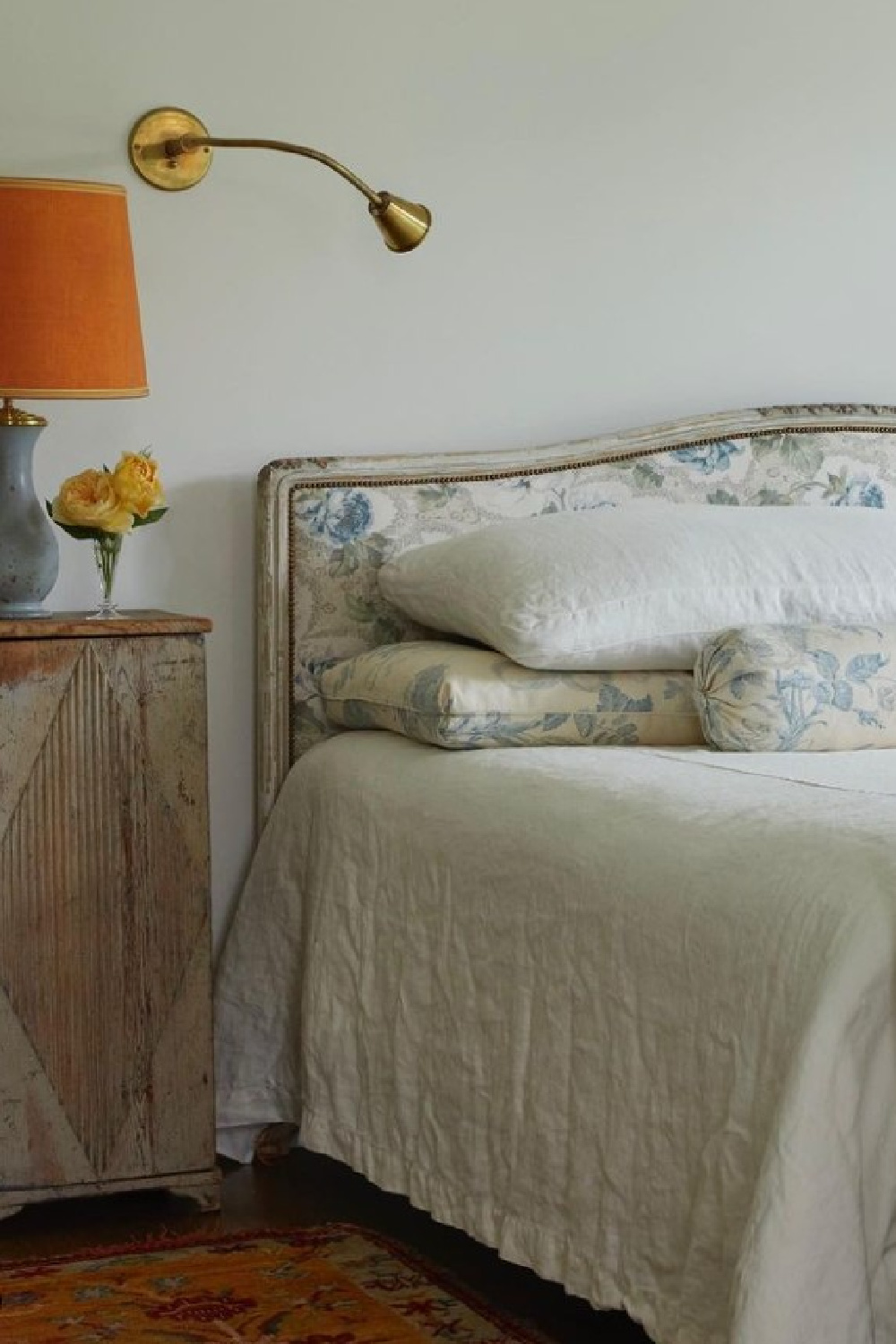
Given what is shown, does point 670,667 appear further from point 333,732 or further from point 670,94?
point 670,94

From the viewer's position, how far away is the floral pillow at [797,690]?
207cm

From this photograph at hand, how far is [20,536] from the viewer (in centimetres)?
230

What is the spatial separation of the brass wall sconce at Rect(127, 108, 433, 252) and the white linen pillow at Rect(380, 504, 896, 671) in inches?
19.0

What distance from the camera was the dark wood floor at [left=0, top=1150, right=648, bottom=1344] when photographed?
6.78 ft

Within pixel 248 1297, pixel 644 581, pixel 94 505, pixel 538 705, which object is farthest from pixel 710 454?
pixel 248 1297

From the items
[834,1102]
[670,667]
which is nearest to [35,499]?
[670,667]

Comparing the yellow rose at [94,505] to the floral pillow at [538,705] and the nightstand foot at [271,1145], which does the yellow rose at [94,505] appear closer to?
the floral pillow at [538,705]

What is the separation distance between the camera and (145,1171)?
231 centimetres

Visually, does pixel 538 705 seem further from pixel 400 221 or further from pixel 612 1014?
pixel 400 221

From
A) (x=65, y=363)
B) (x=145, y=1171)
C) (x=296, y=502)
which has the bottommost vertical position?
(x=145, y=1171)

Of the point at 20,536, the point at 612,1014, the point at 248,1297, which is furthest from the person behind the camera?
the point at 20,536

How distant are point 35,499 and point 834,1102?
1340mm

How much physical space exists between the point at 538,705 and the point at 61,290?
2.45 ft

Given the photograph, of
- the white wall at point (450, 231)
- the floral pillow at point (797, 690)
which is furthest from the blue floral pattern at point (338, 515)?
the floral pillow at point (797, 690)
